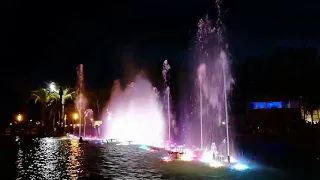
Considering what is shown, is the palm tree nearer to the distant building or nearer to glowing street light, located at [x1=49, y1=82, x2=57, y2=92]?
glowing street light, located at [x1=49, y1=82, x2=57, y2=92]

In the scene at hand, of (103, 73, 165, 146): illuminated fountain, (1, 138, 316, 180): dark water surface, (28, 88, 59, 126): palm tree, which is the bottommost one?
(1, 138, 316, 180): dark water surface

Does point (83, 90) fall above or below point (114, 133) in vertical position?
above

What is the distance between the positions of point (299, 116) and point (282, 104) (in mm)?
4316

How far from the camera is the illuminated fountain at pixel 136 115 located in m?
48.6

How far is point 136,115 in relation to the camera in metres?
57.3

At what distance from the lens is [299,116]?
175 feet

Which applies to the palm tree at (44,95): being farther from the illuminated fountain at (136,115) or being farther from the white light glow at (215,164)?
the white light glow at (215,164)

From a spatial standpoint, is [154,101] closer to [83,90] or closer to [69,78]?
[83,90]

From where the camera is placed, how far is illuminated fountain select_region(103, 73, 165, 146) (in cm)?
4859

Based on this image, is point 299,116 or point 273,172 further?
point 299,116

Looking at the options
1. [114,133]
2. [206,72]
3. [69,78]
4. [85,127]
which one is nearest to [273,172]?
[206,72]

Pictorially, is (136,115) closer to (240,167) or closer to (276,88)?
(276,88)

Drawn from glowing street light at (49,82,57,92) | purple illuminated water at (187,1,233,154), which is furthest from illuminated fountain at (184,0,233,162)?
glowing street light at (49,82,57,92)

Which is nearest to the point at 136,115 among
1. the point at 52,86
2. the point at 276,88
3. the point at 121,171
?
the point at 52,86
